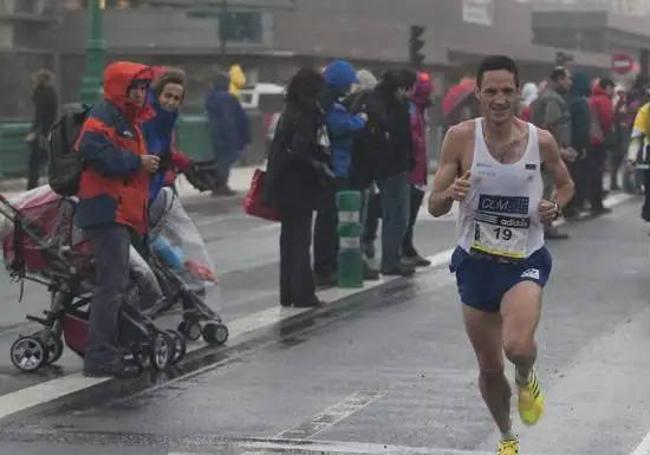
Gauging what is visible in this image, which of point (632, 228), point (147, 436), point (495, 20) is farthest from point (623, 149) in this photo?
point (495, 20)

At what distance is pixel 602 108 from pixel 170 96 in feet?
47.1

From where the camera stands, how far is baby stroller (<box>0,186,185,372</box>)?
35.0 feet

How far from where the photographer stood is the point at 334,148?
48.6 feet

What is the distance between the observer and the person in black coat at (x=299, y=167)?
13430mm

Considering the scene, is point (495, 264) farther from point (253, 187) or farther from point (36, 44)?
point (36, 44)

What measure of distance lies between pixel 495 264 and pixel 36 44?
131ft

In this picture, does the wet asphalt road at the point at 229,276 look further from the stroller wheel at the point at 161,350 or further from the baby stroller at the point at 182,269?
the baby stroller at the point at 182,269

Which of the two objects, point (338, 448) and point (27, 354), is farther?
point (27, 354)

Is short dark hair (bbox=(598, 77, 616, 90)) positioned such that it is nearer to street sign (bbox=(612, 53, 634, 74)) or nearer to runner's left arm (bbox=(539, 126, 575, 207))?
runner's left arm (bbox=(539, 126, 575, 207))

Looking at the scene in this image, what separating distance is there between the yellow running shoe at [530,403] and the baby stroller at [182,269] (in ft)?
13.3

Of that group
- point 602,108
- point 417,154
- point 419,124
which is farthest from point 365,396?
point 602,108

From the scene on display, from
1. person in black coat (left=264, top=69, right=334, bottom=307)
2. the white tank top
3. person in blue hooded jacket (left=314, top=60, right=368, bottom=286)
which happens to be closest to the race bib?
the white tank top

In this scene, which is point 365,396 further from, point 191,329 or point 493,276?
point 191,329

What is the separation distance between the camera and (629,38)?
3986 inches
